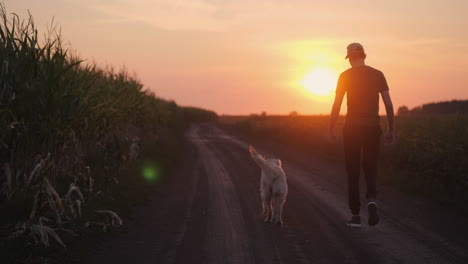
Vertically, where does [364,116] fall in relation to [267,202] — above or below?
above

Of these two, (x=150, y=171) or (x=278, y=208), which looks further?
(x=150, y=171)

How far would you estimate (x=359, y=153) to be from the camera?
6355 mm

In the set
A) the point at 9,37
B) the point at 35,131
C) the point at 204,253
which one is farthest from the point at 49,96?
the point at 204,253

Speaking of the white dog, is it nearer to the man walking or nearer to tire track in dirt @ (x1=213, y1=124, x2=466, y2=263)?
tire track in dirt @ (x1=213, y1=124, x2=466, y2=263)

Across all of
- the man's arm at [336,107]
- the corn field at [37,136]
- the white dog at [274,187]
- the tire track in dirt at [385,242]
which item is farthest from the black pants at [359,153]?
the corn field at [37,136]

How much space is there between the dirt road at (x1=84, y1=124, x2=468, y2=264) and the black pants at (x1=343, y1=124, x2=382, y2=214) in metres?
0.59

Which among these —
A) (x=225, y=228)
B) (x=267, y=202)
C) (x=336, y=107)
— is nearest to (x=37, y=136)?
(x=225, y=228)

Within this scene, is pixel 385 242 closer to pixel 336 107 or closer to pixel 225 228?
pixel 336 107

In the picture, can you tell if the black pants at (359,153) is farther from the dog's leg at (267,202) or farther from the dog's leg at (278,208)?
the dog's leg at (267,202)

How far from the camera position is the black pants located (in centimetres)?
622

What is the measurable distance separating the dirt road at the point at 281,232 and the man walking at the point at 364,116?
0.75m

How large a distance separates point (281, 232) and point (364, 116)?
2.09 metres

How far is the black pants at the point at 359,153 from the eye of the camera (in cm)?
622

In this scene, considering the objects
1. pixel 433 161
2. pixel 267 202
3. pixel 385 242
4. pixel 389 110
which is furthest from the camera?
pixel 433 161
